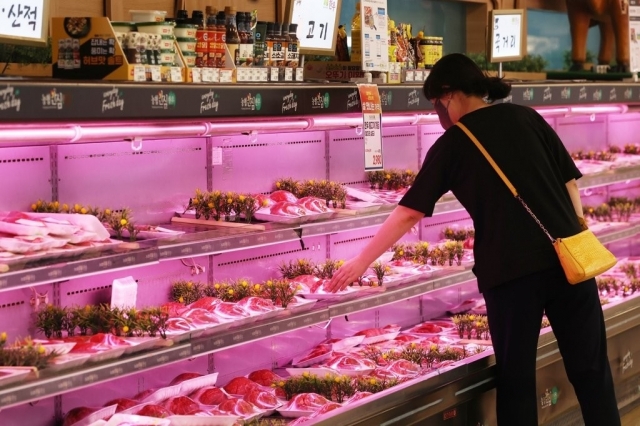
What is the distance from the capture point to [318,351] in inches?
190

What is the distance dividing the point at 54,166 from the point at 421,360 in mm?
1974

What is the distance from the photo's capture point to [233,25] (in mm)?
3975

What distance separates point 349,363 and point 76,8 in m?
2.02

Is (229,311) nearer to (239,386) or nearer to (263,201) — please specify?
(239,386)

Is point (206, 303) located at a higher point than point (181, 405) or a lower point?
higher

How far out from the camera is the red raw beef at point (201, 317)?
3807 mm

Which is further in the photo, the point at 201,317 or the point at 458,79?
the point at 458,79

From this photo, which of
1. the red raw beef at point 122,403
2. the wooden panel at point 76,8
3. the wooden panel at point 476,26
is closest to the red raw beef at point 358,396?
the red raw beef at point 122,403

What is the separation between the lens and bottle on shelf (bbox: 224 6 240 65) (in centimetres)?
395

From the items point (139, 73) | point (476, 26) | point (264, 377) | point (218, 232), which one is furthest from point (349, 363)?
point (476, 26)

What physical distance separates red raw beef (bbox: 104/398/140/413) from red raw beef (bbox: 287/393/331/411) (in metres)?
0.64


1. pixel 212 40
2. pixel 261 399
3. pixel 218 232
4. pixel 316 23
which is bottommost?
pixel 261 399

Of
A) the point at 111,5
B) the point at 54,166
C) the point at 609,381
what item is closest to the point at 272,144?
the point at 111,5

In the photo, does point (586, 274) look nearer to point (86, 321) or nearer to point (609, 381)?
point (609, 381)
